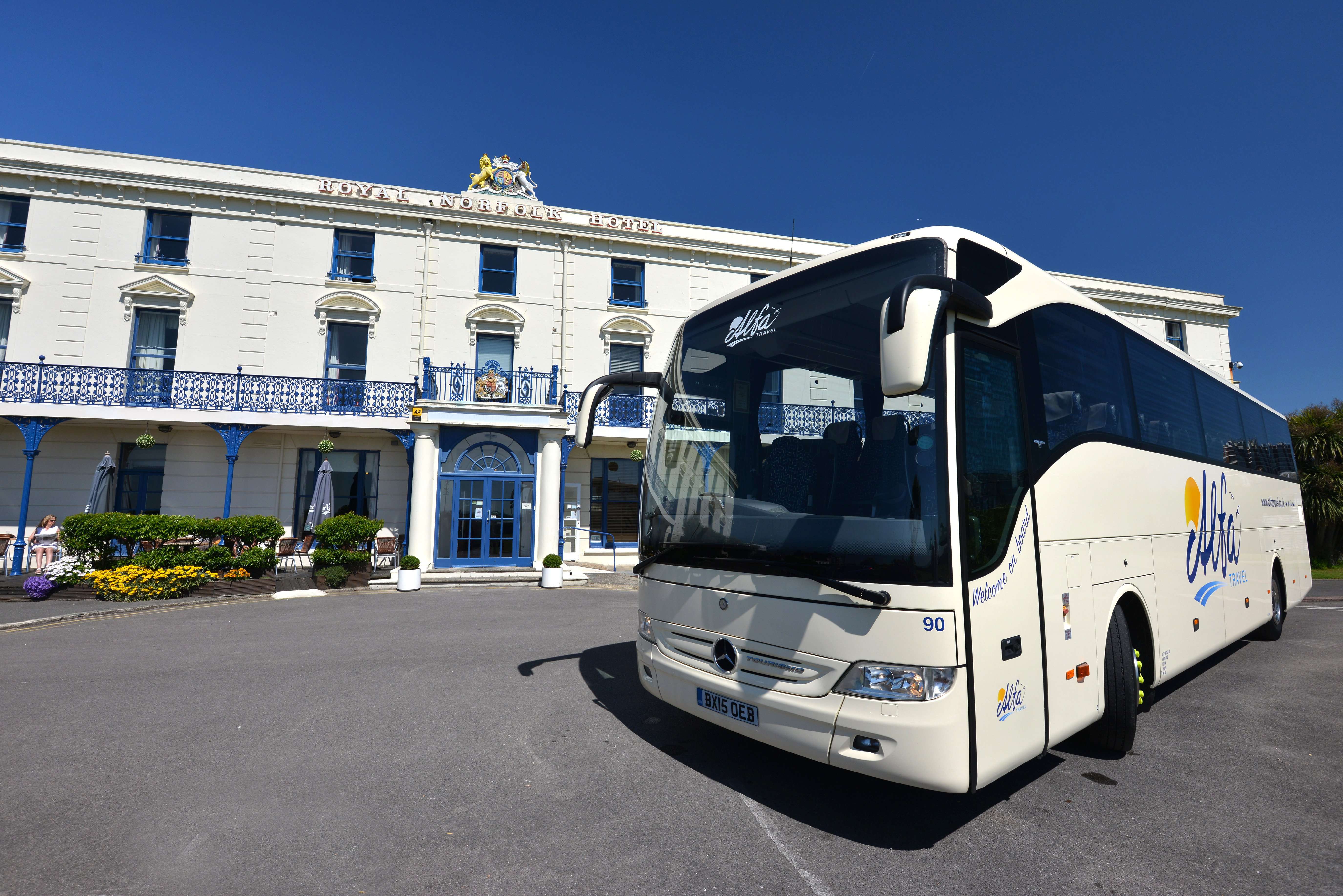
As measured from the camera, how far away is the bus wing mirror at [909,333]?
2568 millimetres

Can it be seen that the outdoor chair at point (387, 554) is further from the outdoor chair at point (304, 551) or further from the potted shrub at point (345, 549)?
the outdoor chair at point (304, 551)

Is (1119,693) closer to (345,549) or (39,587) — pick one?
(345,549)

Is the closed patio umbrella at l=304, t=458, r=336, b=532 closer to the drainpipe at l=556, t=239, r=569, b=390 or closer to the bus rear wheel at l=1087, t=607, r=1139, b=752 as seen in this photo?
the drainpipe at l=556, t=239, r=569, b=390

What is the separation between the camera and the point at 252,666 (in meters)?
6.52

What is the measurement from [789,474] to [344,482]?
15852 millimetres

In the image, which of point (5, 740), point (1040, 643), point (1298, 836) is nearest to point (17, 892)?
point (5, 740)

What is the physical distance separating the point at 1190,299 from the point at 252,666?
98.8ft

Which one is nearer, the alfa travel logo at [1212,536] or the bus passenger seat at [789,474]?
the bus passenger seat at [789,474]

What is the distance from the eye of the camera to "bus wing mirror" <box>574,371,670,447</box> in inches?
187

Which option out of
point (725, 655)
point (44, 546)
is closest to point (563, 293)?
point (44, 546)

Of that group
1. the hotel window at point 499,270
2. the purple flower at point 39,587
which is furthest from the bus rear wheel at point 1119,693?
the hotel window at point 499,270

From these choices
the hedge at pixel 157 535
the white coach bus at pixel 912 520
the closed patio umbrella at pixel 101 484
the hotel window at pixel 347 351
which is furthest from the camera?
the hotel window at pixel 347 351

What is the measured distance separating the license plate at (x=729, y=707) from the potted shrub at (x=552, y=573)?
1020 centimetres

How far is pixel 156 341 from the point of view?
15805 mm
